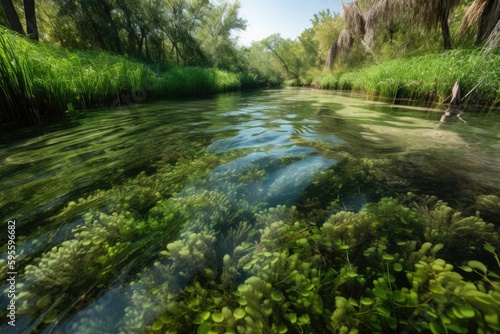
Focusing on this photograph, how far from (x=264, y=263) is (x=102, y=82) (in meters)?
6.35

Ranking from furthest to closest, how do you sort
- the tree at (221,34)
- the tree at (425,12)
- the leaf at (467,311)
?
1. the tree at (221,34)
2. the tree at (425,12)
3. the leaf at (467,311)

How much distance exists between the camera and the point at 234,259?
963 millimetres

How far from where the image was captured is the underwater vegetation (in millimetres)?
707

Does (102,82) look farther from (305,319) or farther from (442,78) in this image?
(442,78)

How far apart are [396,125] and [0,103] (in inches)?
248

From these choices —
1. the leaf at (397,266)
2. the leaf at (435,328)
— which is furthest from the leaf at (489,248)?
the leaf at (435,328)

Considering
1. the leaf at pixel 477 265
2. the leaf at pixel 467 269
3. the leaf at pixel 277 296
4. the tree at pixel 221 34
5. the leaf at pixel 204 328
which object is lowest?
the leaf at pixel 204 328

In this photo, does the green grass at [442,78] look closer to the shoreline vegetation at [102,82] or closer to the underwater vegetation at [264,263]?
the shoreline vegetation at [102,82]

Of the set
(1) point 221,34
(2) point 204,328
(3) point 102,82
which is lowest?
(2) point 204,328

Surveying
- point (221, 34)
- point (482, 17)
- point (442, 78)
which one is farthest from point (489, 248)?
point (221, 34)

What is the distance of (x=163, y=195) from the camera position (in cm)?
144

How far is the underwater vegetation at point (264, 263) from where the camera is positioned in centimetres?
71

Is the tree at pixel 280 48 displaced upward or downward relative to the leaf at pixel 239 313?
upward

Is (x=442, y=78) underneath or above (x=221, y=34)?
underneath
